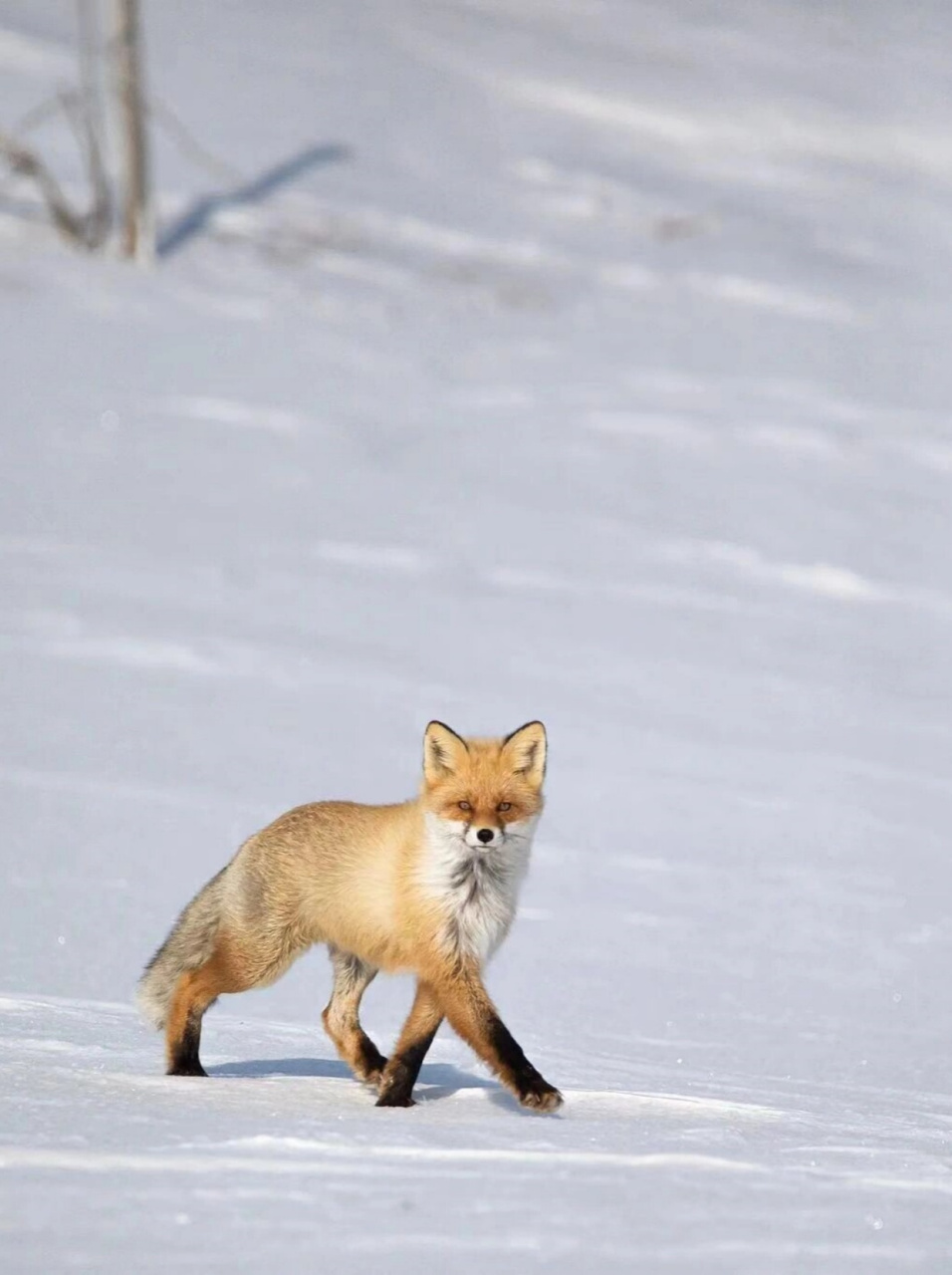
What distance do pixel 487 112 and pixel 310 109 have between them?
Answer: 75.6 inches

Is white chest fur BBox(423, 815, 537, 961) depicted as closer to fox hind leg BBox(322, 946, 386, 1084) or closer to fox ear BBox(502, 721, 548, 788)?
fox ear BBox(502, 721, 548, 788)

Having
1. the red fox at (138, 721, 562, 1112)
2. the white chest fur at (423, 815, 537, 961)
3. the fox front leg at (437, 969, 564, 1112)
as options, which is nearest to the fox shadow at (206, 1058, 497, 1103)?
the red fox at (138, 721, 562, 1112)

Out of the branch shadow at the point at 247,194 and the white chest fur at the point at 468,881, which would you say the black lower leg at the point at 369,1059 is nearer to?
the white chest fur at the point at 468,881

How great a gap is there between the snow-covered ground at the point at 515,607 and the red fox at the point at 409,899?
17 centimetres

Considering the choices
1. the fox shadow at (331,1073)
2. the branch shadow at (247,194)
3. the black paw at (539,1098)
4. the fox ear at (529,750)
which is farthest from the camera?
the branch shadow at (247,194)

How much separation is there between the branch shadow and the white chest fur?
1140 cm

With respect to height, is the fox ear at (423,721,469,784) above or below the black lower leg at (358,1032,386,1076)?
above

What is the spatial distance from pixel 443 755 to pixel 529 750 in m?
0.20

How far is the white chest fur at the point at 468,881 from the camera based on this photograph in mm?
3732

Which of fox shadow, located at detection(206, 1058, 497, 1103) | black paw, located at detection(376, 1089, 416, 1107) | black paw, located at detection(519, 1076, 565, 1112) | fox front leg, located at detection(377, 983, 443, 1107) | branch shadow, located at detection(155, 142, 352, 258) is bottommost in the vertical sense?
branch shadow, located at detection(155, 142, 352, 258)

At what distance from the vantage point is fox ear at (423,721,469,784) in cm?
→ 379

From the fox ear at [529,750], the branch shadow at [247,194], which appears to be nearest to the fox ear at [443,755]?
the fox ear at [529,750]

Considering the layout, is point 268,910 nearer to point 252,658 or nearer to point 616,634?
point 252,658

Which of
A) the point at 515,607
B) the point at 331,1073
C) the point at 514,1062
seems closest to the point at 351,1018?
the point at 331,1073
